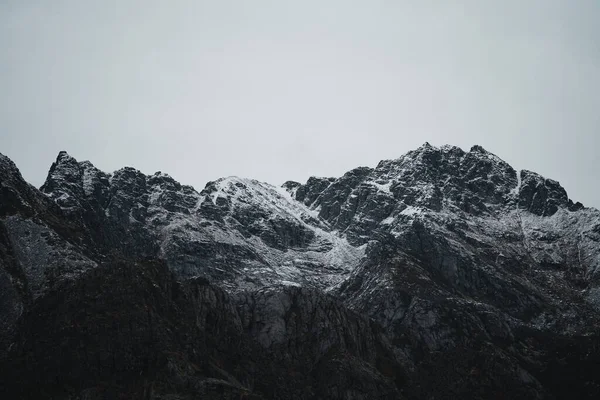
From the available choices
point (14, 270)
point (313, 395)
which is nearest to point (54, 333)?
point (14, 270)

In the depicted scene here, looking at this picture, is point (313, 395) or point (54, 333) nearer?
point (54, 333)

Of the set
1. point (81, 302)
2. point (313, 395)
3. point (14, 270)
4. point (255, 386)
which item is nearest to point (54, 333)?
point (81, 302)

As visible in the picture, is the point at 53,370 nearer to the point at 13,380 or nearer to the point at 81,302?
the point at 13,380

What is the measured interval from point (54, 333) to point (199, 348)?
1441 inches

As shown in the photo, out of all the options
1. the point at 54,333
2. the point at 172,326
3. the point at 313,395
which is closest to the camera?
the point at 54,333

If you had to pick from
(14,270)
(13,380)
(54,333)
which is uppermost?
(14,270)

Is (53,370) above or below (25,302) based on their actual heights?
below

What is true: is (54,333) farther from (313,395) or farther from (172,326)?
(313,395)

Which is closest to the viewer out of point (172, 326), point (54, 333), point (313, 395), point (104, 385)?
point (104, 385)

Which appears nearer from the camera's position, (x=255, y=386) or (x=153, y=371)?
(x=153, y=371)

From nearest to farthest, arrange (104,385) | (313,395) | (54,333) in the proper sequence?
(104,385)
(54,333)
(313,395)

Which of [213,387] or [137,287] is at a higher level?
[137,287]

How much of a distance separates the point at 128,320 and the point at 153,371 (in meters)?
21.9

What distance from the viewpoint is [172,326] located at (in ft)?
580
